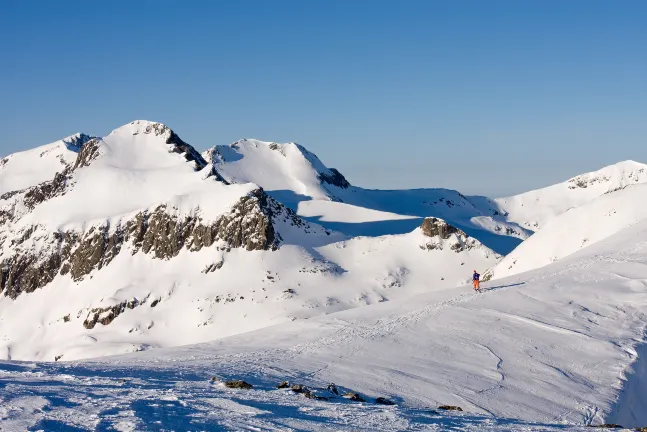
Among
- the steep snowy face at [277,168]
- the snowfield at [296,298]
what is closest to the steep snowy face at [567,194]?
the snowfield at [296,298]

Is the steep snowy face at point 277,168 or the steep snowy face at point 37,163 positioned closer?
the steep snowy face at point 277,168

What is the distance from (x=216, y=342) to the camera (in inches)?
1467

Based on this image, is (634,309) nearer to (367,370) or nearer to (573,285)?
(573,285)

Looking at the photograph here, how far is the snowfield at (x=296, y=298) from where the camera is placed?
21766 millimetres

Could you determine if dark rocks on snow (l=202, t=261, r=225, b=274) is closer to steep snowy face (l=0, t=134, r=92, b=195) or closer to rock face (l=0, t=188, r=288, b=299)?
rock face (l=0, t=188, r=288, b=299)

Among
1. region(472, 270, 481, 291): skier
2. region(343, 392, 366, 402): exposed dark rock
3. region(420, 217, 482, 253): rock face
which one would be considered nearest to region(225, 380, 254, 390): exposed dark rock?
region(343, 392, 366, 402): exposed dark rock

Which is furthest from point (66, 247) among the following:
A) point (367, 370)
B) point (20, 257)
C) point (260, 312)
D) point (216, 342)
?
point (367, 370)

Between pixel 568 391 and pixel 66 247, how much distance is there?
100424 millimetres

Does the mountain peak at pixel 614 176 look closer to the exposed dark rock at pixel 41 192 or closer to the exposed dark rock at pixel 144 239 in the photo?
the exposed dark rock at pixel 144 239

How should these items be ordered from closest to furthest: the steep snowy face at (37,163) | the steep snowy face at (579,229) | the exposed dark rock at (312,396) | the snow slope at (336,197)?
the exposed dark rock at (312,396)
the steep snowy face at (579,229)
the snow slope at (336,197)
the steep snowy face at (37,163)

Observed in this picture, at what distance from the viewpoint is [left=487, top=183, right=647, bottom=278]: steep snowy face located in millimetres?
75688

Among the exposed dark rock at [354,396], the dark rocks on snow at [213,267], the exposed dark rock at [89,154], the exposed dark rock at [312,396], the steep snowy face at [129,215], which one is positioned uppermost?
the exposed dark rock at [89,154]

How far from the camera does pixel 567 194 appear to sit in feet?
→ 606

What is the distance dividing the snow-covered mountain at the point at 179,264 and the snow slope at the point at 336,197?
86.6 feet
